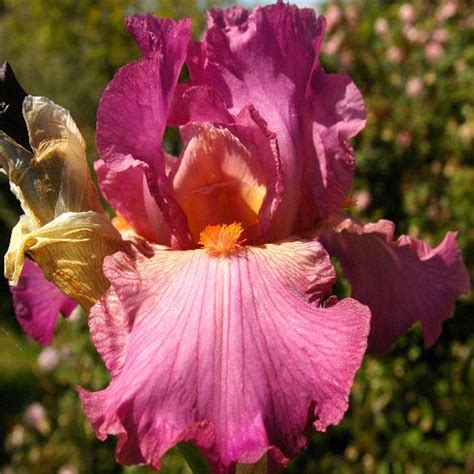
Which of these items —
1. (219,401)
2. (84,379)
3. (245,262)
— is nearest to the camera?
(219,401)

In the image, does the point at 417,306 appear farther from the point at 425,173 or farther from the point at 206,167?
the point at 425,173

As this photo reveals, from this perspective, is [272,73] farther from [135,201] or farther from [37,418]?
[37,418]

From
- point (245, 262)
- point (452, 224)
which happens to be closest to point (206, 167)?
point (245, 262)

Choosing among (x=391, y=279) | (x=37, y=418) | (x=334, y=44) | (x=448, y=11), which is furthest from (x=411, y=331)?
(x=448, y=11)

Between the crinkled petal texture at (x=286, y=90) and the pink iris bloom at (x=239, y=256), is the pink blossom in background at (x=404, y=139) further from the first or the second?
the crinkled petal texture at (x=286, y=90)

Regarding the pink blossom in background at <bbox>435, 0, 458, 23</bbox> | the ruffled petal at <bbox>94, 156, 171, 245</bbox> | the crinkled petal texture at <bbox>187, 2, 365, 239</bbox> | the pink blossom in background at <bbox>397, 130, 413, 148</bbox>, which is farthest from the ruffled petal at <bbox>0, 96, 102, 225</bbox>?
the pink blossom in background at <bbox>435, 0, 458, 23</bbox>

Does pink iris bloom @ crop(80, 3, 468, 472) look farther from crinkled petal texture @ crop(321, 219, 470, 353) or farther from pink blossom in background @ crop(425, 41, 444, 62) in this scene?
pink blossom in background @ crop(425, 41, 444, 62)

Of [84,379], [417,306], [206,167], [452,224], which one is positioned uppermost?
[206,167]
